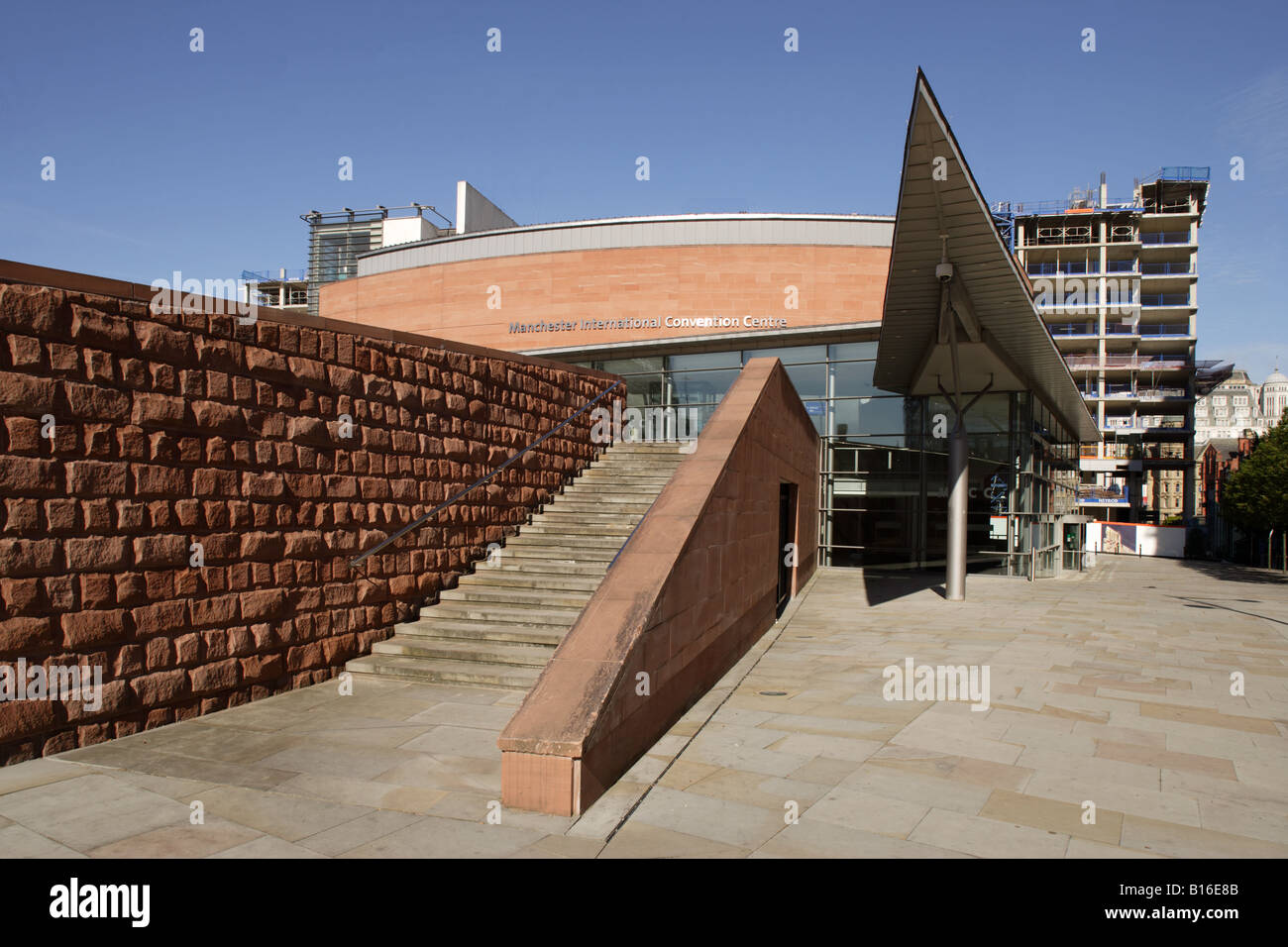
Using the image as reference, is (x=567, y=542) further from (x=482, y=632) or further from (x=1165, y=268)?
(x=1165, y=268)

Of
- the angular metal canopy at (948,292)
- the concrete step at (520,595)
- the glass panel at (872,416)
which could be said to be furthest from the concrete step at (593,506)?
the glass panel at (872,416)

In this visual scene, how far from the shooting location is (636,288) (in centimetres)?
4062

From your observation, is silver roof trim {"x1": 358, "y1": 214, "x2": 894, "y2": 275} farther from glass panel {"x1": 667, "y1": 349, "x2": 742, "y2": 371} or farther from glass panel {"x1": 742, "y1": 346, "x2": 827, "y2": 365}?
glass panel {"x1": 667, "y1": 349, "x2": 742, "y2": 371}

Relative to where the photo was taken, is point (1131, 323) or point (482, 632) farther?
point (1131, 323)

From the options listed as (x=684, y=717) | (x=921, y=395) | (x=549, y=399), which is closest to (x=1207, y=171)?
(x=921, y=395)

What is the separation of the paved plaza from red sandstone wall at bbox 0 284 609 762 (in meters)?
0.42

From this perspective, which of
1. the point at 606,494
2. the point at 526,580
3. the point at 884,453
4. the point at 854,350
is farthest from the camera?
the point at 884,453

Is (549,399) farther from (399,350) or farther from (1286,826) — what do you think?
(1286,826)

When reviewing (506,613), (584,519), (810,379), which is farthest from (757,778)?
(810,379)

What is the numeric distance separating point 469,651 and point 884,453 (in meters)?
13.5
